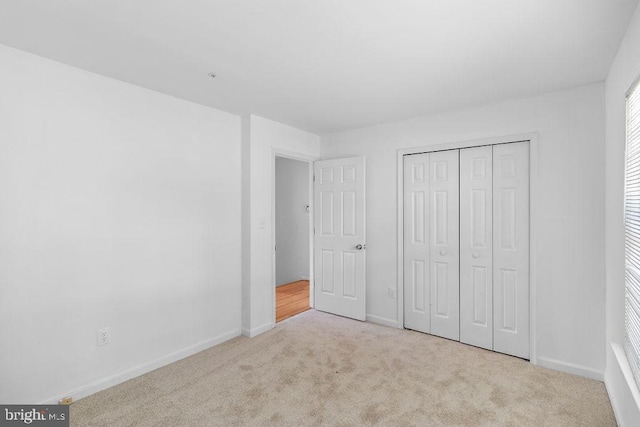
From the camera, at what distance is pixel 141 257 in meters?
2.59

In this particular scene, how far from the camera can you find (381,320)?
3.71 m

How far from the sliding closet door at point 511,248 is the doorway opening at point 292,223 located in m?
3.36

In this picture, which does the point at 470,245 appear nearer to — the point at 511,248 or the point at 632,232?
the point at 511,248

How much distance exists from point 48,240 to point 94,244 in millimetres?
268

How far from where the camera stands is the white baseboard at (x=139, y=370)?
7.27 ft

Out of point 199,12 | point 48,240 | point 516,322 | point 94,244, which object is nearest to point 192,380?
point 94,244

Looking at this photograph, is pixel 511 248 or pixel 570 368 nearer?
pixel 570 368

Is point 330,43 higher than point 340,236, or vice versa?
point 330,43

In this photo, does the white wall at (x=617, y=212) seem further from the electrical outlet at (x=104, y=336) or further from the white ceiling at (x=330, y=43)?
the electrical outlet at (x=104, y=336)

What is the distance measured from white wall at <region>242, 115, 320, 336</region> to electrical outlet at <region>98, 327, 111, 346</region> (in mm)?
1264

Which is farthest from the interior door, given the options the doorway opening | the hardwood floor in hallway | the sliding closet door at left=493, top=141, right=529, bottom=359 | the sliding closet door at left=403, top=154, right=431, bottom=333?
the doorway opening

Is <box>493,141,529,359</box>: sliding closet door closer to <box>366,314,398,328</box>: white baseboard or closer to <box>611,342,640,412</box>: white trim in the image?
<box>611,342,640,412</box>: white trim

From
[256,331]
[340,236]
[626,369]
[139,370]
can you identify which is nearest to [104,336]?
[139,370]

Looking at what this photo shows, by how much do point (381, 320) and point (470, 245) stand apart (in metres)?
1.35
